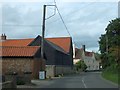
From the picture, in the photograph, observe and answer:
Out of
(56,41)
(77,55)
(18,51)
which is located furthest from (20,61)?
(77,55)

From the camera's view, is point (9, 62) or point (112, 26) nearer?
point (9, 62)

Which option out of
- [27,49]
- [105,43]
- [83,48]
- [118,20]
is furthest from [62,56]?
[83,48]

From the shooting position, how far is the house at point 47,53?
4728cm

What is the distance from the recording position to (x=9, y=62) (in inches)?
1841

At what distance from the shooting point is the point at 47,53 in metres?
79.5

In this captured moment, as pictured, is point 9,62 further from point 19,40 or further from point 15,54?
point 19,40

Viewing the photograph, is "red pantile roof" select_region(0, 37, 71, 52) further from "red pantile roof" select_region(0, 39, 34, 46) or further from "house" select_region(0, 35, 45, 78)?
"house" select_region(0, 35, 45, 78)

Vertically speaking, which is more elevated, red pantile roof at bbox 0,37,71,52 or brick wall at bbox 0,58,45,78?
red pantile roof at bbox 0,37,71,52

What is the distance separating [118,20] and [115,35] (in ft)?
11.8

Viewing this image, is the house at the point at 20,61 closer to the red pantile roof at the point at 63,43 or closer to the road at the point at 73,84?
the road at the point at 73,84

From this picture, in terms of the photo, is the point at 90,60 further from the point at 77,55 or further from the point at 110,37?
the point at 110,37

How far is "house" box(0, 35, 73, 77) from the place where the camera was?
47.3 meters

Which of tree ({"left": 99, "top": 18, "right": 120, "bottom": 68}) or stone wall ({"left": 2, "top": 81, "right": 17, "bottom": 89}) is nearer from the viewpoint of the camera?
stone wall ({"left": 2, "top": 81, "right": 17, "bottom": 89})

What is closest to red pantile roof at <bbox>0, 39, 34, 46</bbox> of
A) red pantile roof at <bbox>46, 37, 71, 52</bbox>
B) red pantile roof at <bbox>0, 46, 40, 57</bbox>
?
red pantile roof at <bbox>46, 37, 71, 52</bbox>
